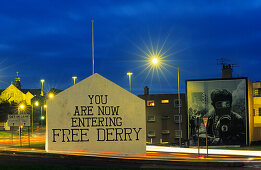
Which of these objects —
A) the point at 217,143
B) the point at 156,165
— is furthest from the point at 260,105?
the point at 156,165

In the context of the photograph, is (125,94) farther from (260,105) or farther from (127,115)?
(260,105)

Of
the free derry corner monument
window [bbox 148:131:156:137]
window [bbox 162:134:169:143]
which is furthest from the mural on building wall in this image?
the free derry corner monument

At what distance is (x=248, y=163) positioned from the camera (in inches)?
968

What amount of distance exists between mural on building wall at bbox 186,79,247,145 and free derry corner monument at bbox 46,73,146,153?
97.0ft

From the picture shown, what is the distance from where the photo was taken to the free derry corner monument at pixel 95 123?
106 feet

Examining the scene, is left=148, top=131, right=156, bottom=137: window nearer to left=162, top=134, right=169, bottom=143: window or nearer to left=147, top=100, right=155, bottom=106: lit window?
left=162, top=134, right=169, bottom=143: window

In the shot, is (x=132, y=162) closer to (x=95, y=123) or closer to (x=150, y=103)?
(x=95, y=123)

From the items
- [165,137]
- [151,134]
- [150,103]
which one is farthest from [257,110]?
[151,134]

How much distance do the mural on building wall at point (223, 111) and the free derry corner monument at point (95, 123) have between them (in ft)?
97.0

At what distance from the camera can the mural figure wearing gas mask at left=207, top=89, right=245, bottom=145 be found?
60031 millimetres

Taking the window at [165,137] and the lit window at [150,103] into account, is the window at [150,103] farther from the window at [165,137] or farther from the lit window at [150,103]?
the window at [165,137]

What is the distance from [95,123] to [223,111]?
110ft

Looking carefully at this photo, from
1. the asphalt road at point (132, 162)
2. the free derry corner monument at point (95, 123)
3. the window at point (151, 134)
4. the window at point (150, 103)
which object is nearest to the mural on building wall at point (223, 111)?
the window at point (151, 134)

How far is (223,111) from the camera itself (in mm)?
60438
